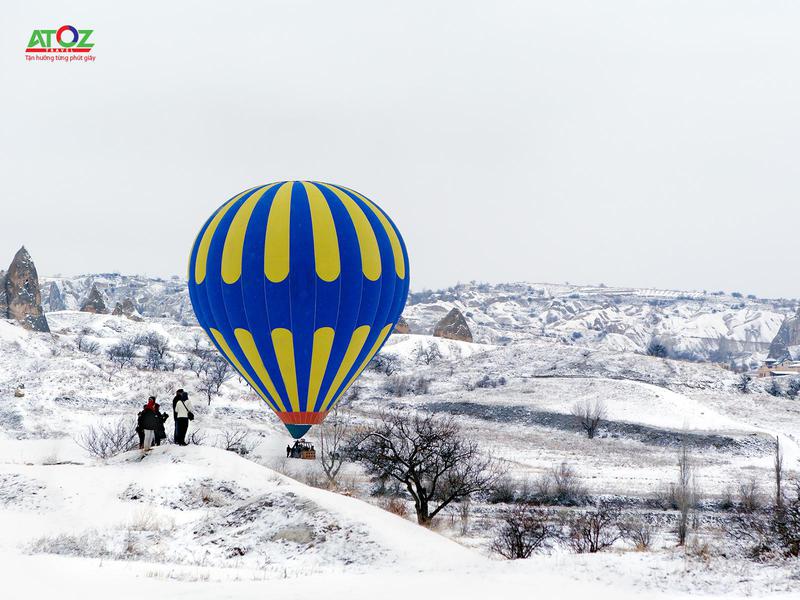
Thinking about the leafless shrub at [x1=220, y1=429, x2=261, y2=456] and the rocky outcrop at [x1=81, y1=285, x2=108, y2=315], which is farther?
the rocky outcrop at [x1=81, y1=285, x2=108, y2=315]

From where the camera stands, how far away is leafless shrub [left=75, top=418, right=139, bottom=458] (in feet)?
110

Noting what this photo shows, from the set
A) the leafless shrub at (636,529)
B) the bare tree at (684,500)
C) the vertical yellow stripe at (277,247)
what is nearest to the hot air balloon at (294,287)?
the vertical yellow stripe at (277,247)

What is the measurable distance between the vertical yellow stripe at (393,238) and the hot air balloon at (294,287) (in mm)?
495

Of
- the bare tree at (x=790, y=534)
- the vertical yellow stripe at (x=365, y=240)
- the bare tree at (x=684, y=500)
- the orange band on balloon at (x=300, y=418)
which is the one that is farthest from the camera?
the bare tree at (x=684, y=500)

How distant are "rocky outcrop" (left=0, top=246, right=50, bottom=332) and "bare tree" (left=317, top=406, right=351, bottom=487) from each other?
200 ft

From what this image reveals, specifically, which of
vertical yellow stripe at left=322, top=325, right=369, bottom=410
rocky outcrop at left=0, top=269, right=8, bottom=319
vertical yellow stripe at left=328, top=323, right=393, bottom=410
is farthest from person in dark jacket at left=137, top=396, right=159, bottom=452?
rocky outcrop at left=0, top=269, right=8, bottom=319

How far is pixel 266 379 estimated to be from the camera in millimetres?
24156

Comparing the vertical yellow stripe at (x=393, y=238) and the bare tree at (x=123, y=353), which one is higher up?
the vertical yellow stripe at (x=393, y=238)

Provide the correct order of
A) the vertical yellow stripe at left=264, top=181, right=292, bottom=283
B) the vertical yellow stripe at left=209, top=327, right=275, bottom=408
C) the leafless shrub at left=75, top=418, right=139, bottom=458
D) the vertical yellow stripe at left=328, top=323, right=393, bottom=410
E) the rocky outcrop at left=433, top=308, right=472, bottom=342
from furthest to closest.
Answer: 1. the rocky outcrop at left=433, top=308, right=472, bottom=342
2. the leafless shrub at left=75, top=418, right=139, bottom=458
3. the vertical yellow stripe at left=328, top=323, right=393, bottom=410
4. the vertical yellow stripe at left=209, top=327, right=275, bottom=408
5. the vertical yellow stripe at left=264, top=181, right=292, bottom=283

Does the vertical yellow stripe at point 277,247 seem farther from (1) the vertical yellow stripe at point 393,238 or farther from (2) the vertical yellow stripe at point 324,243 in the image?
(1) the vertical yellow stripe at point 393,238

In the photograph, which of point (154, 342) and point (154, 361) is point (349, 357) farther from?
point (154, 342)

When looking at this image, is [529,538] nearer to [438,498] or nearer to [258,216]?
[438,498]

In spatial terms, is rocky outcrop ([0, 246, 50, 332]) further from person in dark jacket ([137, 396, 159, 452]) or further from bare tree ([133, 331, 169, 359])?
person in dark jacket ([137, 396, 159, 452])

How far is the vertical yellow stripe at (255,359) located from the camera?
23.8 m
